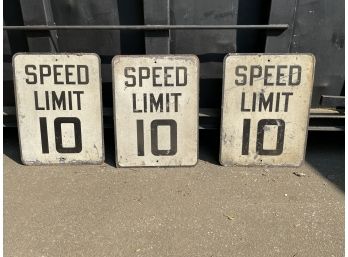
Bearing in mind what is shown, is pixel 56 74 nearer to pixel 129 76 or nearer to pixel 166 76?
pixel 129 76

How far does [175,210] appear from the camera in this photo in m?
2.48

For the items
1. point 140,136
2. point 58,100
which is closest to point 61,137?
point 58,100

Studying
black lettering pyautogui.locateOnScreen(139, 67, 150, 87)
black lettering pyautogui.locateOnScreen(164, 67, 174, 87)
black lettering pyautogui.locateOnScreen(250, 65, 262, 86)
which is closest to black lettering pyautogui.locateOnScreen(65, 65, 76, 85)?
black lettering pyautogui.locateOnScreen(139, 67, 150, 87)

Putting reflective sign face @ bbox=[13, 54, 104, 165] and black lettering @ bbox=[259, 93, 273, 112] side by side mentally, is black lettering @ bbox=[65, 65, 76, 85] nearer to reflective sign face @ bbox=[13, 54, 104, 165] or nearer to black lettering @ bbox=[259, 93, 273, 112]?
reflective sign face @ bbox=[13, 54, 104, 165]

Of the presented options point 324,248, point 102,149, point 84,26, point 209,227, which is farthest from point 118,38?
point 324,248

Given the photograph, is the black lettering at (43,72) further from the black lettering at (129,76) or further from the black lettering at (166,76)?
the black lettering at (166,76)

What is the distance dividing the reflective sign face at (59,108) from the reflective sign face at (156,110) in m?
0.18

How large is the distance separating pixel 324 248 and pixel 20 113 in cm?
226

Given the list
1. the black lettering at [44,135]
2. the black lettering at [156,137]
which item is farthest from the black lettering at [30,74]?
the black lettering at [156,137]

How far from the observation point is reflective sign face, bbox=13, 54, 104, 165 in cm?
277

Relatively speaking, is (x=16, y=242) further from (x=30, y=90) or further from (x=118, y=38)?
(x=118, y=38)

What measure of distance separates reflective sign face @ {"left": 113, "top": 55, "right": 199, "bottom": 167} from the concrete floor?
123 millimetres

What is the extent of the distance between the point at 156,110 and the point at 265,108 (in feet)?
2.64

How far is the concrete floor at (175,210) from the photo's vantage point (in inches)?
85.0
